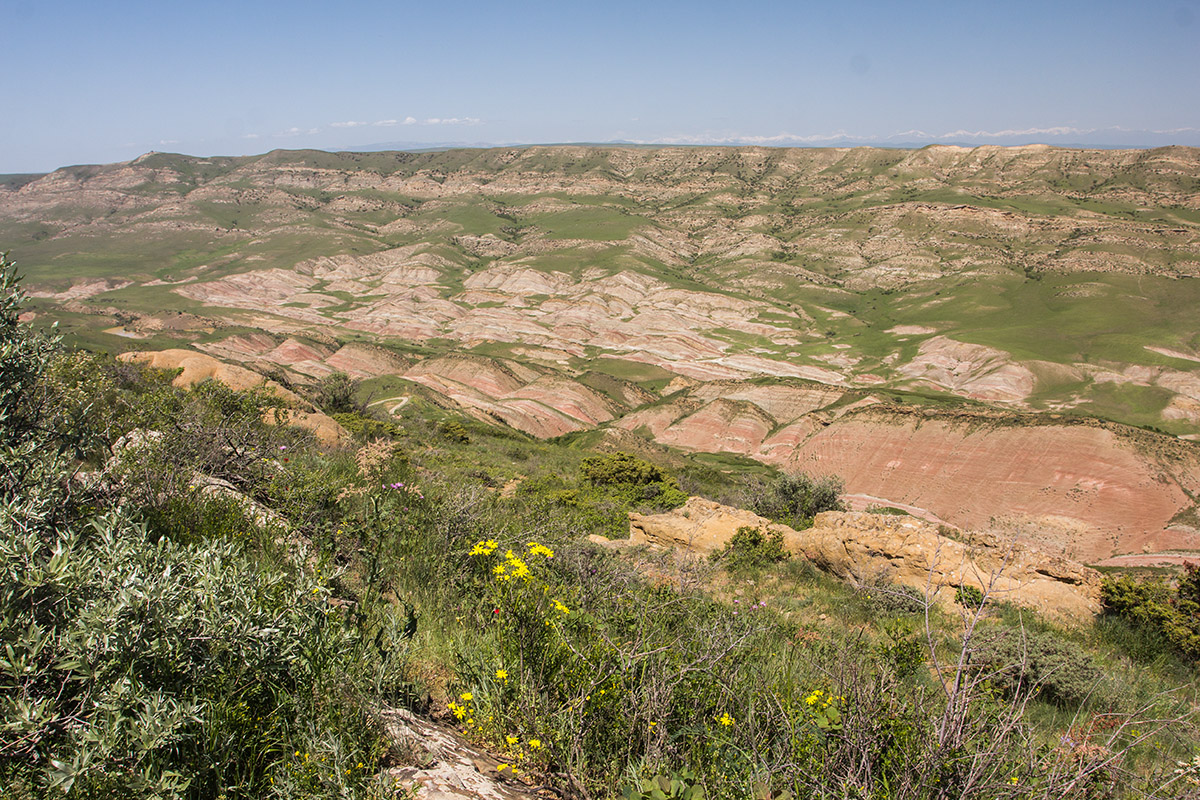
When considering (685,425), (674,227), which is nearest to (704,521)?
(685,425)

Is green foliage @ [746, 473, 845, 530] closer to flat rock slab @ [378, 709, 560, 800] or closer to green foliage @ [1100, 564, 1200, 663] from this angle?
green foliage @ [1100, 564, 1200, 663]

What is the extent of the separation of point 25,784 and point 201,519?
129 inches

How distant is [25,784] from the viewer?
199 cm

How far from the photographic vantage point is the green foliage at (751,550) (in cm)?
1093

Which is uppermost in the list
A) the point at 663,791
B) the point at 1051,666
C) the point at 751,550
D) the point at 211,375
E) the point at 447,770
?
the point at 663,791

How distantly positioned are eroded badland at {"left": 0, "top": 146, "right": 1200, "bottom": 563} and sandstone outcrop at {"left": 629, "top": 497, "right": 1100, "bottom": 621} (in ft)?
4.53

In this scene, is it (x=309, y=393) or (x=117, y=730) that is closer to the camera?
(x=117, y=730)

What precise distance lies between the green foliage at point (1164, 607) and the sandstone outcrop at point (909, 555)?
370 mm

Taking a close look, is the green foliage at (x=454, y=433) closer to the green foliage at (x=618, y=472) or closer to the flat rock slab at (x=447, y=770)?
the green foliage at (x=618, y=472)

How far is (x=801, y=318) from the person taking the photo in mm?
120875

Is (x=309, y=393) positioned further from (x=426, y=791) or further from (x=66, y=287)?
(x=66, y=287)

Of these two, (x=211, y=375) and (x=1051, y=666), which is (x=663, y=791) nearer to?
(x=1051, y=666)

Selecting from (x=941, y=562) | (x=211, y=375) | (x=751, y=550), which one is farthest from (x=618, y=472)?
(x=211, y=375)

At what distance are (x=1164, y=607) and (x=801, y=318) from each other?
118m
